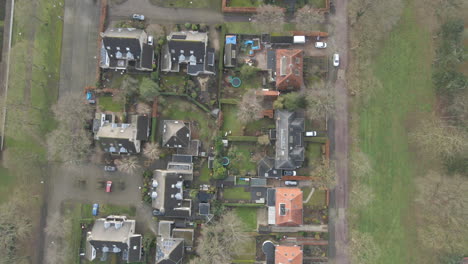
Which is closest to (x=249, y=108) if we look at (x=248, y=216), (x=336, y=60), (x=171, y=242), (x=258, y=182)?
(x=258, y=182)

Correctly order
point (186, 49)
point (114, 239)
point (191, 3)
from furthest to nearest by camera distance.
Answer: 1. point (191, 3)
2. point (186, 49)
3. point (114, 239)

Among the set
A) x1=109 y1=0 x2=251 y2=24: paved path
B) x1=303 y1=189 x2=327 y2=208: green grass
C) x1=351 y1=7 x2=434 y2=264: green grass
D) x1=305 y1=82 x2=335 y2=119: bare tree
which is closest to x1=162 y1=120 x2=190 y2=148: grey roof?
x1=109 y1=0 x2=251 y2=24: paved path

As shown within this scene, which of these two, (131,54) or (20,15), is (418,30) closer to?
(131,54)

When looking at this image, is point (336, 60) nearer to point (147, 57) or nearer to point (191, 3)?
point (191, 3)

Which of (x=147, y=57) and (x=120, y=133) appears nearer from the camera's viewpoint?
(x=120, y=133)

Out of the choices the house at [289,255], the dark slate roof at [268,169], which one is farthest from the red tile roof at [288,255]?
the dark slate roof at [268,169]

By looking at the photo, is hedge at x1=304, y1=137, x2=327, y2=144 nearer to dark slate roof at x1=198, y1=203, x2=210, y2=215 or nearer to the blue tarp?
dark slate roof at x1=198, y1=203, x2=210, y2=215
